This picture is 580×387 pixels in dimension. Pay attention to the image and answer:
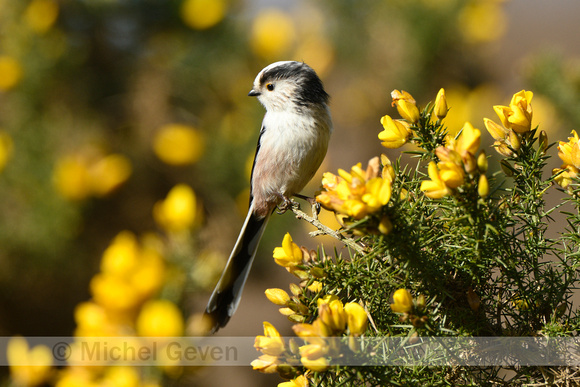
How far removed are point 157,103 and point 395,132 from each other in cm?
283

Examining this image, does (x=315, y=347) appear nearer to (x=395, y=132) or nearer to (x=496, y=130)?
(x=395, y=132)

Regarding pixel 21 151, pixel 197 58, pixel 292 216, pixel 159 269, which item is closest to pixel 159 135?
pixel 197 58

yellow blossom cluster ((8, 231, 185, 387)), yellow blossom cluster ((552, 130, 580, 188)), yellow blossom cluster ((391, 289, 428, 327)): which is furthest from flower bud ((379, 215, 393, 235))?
yellow blossom cluster ((8, 231, 185, 387))

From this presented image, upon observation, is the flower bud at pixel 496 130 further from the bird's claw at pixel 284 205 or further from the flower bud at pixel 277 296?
the bird's claw at pixel 284 205

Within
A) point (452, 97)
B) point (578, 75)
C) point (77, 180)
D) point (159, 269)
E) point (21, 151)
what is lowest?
point (159, 269)

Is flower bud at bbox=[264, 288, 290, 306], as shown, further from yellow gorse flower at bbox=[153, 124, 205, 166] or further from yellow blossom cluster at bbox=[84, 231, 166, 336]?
yellow gorse flower at bbox=[153, 124, 205, 166]

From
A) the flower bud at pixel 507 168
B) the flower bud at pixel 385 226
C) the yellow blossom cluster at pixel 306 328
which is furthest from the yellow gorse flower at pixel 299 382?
the flower bud at pixel 507 168

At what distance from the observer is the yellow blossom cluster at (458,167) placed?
0.84 metres

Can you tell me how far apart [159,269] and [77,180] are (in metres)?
1.32

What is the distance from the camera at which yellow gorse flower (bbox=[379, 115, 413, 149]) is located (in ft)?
3.52

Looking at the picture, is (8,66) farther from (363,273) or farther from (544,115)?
(544,115)

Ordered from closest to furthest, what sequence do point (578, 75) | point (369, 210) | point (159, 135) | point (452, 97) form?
point (369, 210), point (578, 75), point (159, 135), point (452, 97)

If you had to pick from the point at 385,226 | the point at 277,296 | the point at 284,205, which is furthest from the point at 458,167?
the point at 284,205

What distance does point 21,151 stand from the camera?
10.5ft
